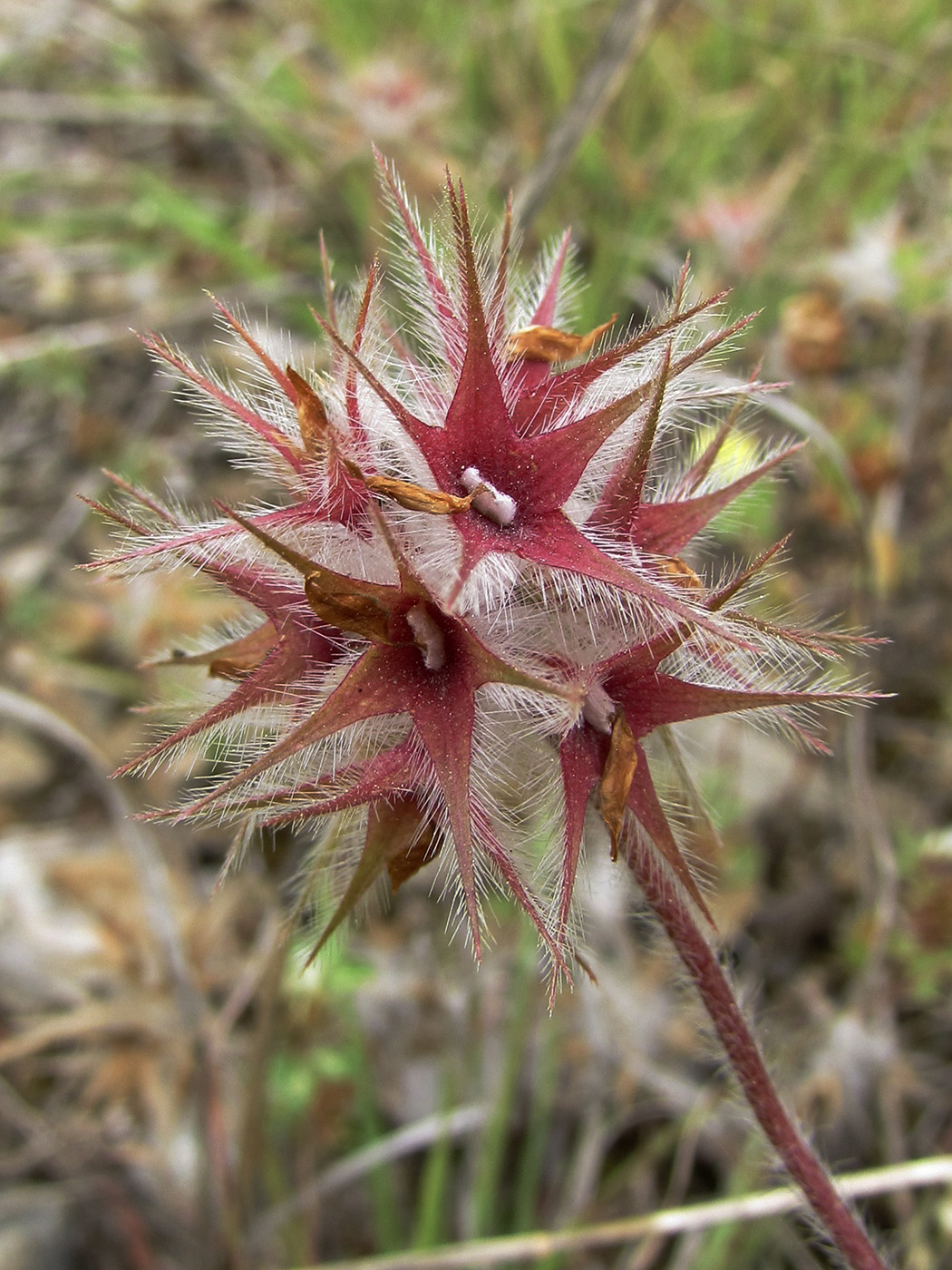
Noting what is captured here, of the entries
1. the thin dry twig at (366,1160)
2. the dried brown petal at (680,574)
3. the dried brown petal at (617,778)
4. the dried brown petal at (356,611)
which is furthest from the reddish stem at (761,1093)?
the thin dry twig at (366,1160)

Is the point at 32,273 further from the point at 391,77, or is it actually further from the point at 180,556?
the point at 180,556

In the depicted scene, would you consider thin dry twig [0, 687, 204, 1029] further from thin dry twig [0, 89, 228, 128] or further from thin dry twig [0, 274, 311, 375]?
thin dry twig [0, 89, 228, 128]

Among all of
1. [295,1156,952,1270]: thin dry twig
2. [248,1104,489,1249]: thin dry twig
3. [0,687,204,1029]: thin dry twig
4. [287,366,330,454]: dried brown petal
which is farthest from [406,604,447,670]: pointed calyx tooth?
[248,1104,489,1249]: thin dry twig

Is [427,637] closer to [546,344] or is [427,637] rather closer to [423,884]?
[546,344]

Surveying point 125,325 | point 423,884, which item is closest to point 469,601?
point 423,884

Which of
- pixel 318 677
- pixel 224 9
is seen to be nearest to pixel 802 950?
pixel 318 677

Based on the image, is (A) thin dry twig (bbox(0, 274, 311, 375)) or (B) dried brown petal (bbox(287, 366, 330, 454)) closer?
(B) dried brown petal (bbox(287, 366, 330, 454))
